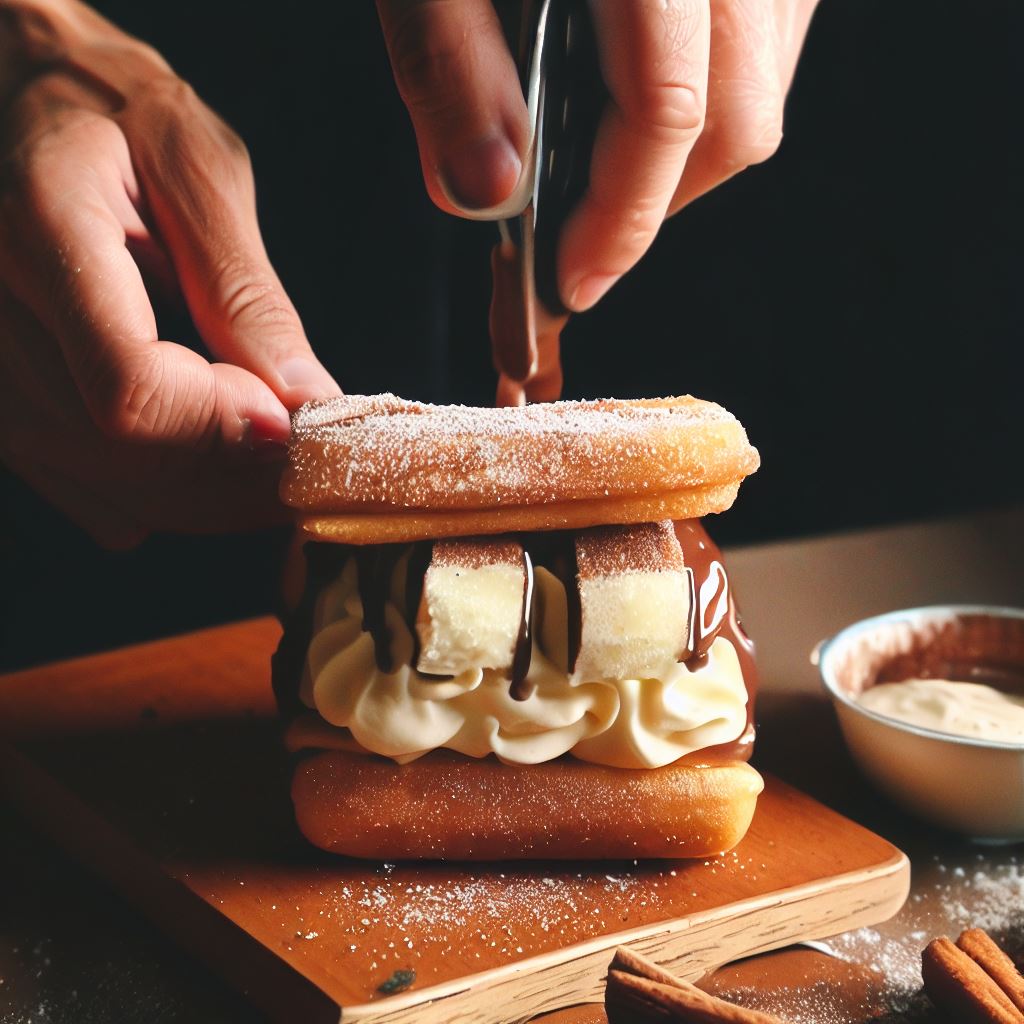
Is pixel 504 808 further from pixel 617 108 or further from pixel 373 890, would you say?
pixel 617 108

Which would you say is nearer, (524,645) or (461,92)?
(461,92)

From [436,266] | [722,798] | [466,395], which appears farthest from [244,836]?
[466,395]

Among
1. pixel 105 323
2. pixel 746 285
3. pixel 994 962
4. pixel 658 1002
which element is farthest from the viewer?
pixel 746 285

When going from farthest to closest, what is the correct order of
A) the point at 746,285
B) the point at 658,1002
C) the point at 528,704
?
the point at 746,285, the point at 528,704, the point at 658,1002

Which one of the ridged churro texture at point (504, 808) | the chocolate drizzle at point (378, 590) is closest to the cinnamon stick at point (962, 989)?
the ridged churro texture at point (504, 808)

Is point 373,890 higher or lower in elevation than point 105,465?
lower

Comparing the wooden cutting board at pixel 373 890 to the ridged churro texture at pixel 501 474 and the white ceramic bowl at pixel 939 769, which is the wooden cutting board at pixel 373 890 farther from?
the ridged churro texture at pixel 501 474

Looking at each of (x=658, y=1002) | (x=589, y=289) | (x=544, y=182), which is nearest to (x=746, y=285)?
(x=589, y=289)

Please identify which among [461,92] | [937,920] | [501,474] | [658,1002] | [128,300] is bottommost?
[937,920]
